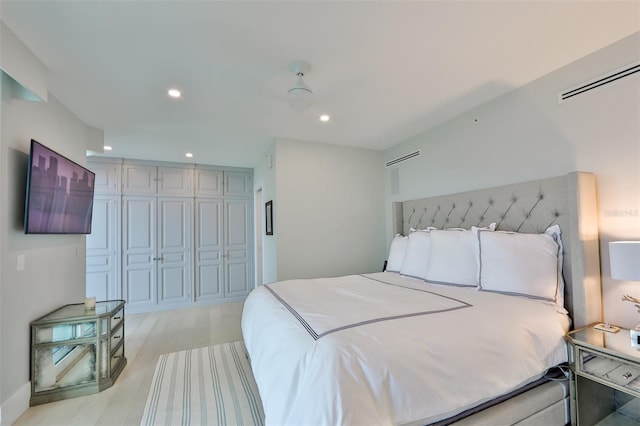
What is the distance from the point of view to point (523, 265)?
1.96 m

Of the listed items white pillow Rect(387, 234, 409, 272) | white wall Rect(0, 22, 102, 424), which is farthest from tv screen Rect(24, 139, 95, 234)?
white pillow Rect(387, 234, 409, 272)

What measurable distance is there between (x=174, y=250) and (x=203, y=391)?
3160mm

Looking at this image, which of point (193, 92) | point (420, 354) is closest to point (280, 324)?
point (420, 354)

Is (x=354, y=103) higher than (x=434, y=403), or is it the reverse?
(x=354, y=103)

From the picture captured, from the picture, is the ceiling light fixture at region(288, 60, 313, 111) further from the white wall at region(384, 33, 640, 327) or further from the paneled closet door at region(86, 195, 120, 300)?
the paneled closet door at region(86, 195, 120, 300)

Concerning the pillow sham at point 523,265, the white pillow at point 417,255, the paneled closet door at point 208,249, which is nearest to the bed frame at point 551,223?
the pillow sham at point 523,265

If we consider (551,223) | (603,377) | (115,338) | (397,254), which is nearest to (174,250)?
(115,338)

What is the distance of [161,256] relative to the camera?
15.4 feet

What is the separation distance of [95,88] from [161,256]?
3121 mm

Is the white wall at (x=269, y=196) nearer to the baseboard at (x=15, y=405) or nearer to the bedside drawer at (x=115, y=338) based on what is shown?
the bedside drawer at (x=115, y=338)

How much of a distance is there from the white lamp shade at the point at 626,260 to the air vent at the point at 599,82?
114cm

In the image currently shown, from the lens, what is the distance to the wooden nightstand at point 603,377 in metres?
1.45

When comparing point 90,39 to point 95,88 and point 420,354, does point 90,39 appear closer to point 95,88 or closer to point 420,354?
point 95,88

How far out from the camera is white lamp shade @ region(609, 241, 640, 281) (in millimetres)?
1460
